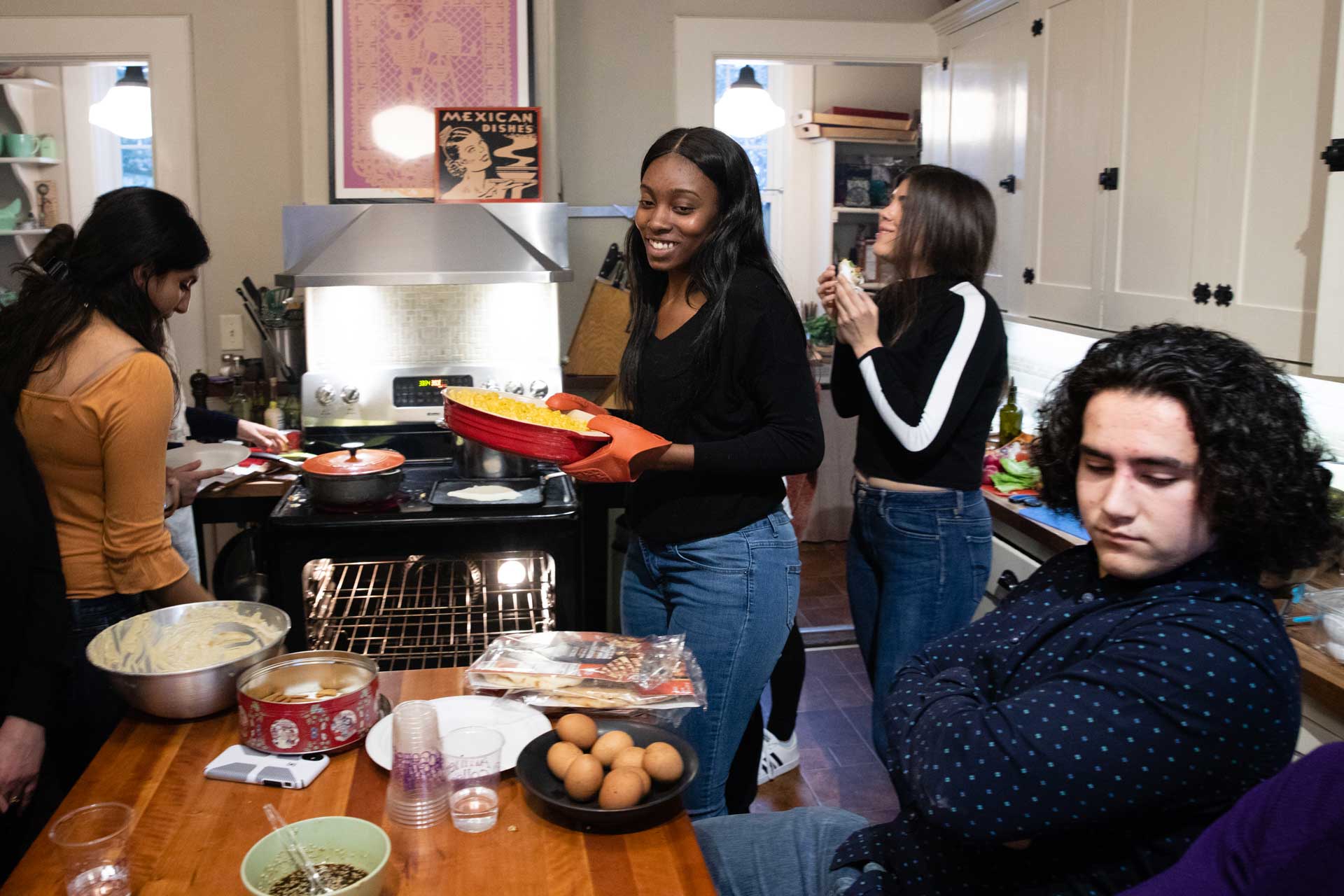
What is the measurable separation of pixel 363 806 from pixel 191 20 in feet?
11.5

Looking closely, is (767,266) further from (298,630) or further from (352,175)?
(352,175)

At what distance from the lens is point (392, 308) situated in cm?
342

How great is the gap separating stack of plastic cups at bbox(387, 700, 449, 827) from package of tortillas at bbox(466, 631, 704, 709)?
256mm

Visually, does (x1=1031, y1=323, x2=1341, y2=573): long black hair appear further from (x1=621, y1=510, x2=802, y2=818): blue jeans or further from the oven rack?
the oven rack

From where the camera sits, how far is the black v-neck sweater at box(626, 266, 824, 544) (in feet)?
5.97

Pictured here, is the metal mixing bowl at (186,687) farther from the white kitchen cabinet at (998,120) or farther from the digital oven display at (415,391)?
the white kitchen cabinet at (998,120)

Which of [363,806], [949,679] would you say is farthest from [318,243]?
[949,679]

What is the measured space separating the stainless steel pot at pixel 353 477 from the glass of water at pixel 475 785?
1.36 m

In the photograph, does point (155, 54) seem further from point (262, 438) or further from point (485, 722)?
point (485, 722)

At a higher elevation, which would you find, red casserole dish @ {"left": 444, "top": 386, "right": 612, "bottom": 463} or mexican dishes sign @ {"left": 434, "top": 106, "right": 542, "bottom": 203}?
mexican dishes sign @ {"left": 434, "top": 106, "right": 542, "bottom": 203}

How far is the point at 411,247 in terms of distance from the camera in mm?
3158

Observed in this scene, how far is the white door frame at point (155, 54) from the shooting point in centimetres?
384

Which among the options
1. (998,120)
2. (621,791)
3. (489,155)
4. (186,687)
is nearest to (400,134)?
(489,155)

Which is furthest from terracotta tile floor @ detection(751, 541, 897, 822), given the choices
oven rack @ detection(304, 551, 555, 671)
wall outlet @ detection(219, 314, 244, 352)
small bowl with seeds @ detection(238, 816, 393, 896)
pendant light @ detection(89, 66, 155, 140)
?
pendant light @ detection(89, 66, 155, 140)
